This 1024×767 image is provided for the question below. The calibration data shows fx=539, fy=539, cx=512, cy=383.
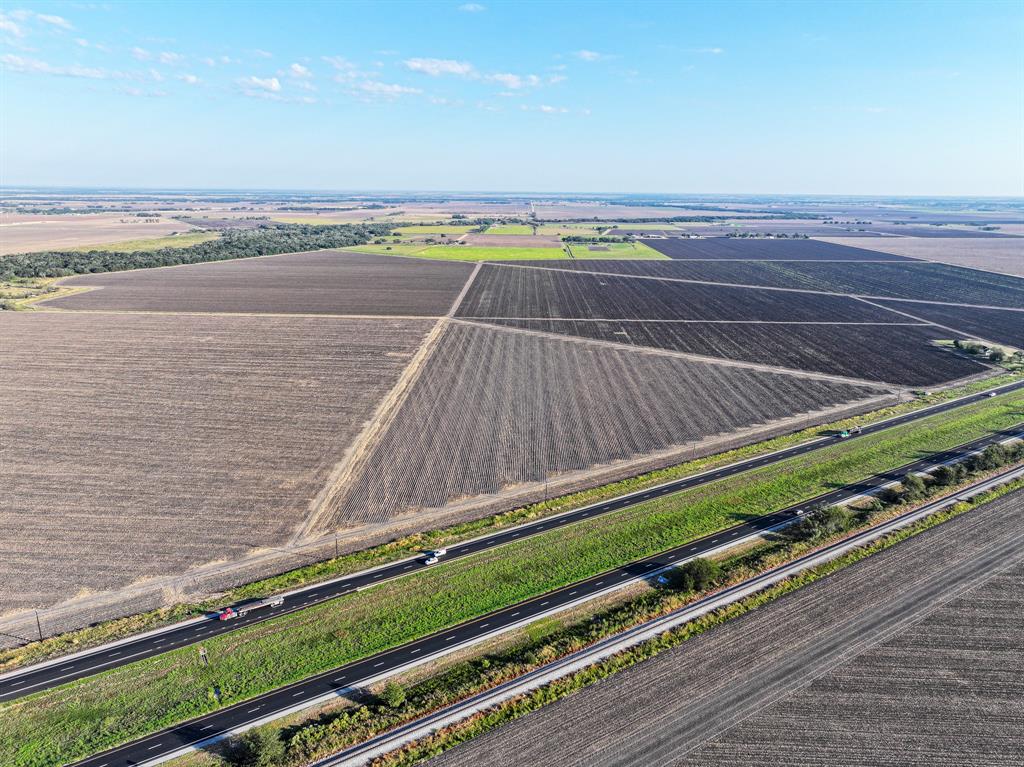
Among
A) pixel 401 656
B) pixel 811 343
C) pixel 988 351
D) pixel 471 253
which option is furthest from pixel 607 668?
pixel 471 253

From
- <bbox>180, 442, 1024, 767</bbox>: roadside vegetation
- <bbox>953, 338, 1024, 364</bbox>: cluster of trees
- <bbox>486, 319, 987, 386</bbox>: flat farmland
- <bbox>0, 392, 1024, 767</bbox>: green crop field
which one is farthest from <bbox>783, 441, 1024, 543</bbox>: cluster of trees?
<bbox>953, 338, 1024, 364</bbox>: cluster of trees

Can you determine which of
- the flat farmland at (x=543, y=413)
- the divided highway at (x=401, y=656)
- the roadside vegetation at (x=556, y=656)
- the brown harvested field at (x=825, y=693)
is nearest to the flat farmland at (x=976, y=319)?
the flat farmland at (x=543, y=413)

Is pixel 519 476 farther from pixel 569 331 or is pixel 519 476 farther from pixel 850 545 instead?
pixel 569 331

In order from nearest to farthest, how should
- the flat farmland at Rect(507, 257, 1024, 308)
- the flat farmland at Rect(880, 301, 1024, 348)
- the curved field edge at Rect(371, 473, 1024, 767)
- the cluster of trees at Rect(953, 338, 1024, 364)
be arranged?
1. the curved field edge at Rect(371, 473, 1024, 767)
2. the cluster of trees at Rect(953, 338, 1024, 364)
3. the flat farmland at Rect(880, 301, 1024, 348)
4. the flat farmland at Rect(507, 257, 1024, 308)

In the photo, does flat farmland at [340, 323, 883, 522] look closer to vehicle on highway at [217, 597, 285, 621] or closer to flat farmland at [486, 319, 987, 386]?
flat farmland at [486, 319, 987, 386]

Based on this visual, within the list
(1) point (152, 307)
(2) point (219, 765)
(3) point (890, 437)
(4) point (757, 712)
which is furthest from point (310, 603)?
(1) point (152, 307)
